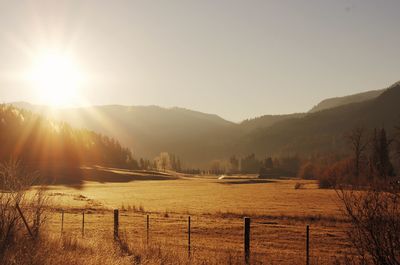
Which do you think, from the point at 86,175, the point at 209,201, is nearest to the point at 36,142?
the point at 86,175

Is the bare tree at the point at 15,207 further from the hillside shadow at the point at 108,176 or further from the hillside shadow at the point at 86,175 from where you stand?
the hillside shadow at the point at 108,176

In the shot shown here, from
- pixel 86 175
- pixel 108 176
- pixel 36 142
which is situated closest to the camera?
pixel 86 175

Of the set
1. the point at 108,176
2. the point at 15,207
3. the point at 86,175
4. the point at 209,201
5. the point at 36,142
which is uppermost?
the point at 36,142

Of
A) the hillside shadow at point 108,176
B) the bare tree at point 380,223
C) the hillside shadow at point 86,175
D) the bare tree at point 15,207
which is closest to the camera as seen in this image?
the bare tree at point 380,223

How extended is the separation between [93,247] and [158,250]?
259 cm

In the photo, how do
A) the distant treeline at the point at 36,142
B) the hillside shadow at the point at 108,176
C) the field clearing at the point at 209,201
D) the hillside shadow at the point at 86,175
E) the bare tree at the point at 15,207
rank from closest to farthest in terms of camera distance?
1. the bare tree at the point at 15,207
2. the field clearing at the point at 209,201
3. the hillside shadow at the point at 86,175
4. the hillside shadow at the point at 108,176
5. the distant treeline at the point at 36,142

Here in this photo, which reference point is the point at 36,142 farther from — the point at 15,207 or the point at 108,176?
the point at 15,207

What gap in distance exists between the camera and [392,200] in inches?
351

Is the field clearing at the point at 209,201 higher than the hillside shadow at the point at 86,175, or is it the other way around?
the hillside shadow at the point at 86,175

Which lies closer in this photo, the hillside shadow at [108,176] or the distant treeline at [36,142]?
the hillside shadow at [108,176]

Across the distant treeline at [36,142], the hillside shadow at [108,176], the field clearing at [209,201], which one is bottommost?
the field clearing at [209,201]

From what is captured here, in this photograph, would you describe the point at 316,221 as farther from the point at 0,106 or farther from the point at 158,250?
the point at 0,106

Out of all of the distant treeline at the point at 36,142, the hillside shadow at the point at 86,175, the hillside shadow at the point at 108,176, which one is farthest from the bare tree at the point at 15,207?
the distant treeline at the point at 36,142

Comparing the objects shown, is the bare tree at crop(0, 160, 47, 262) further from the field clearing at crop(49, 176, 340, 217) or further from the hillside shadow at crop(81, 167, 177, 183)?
the hillside shadow at crop(81, 167, 177, 183)
